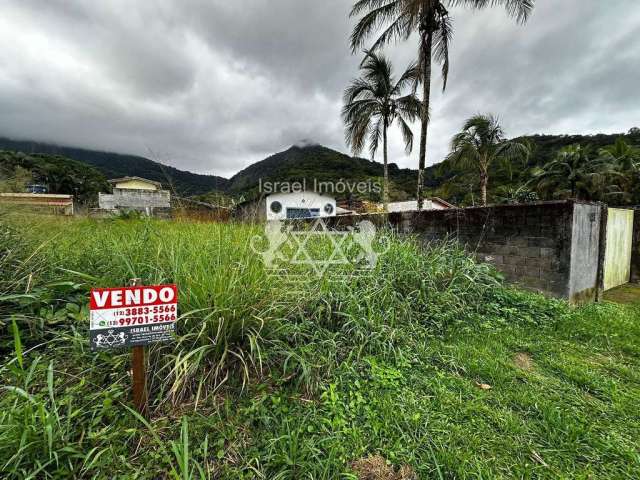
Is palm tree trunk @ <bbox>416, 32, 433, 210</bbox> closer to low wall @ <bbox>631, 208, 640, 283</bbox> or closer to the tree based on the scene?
low wall @ <bbox>631, 208, 640, 283</bbox>

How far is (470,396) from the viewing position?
4.71ft

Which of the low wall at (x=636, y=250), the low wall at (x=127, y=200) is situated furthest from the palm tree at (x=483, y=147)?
the low wall at (x=127, y=200)

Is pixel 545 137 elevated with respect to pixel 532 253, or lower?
elevated

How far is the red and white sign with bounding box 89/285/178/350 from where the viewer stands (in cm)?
102

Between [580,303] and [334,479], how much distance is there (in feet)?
12.1

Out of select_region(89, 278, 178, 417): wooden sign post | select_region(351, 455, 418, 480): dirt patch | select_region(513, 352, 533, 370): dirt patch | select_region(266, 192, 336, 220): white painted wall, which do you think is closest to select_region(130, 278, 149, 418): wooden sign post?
select_region(89, 278, 178, 417): wooden sign post

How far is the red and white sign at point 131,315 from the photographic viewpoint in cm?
102

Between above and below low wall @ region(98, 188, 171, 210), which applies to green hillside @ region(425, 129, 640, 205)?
above

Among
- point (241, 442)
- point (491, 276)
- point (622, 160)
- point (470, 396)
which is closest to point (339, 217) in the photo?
point (491, 276)

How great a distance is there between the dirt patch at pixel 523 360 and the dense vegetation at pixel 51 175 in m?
4.51

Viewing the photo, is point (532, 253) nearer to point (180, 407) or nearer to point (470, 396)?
point (470, 396)

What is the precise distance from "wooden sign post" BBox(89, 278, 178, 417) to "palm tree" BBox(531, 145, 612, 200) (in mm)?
18700

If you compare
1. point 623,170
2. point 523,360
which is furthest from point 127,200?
point 623,170

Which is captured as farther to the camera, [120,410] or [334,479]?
[120,410]
